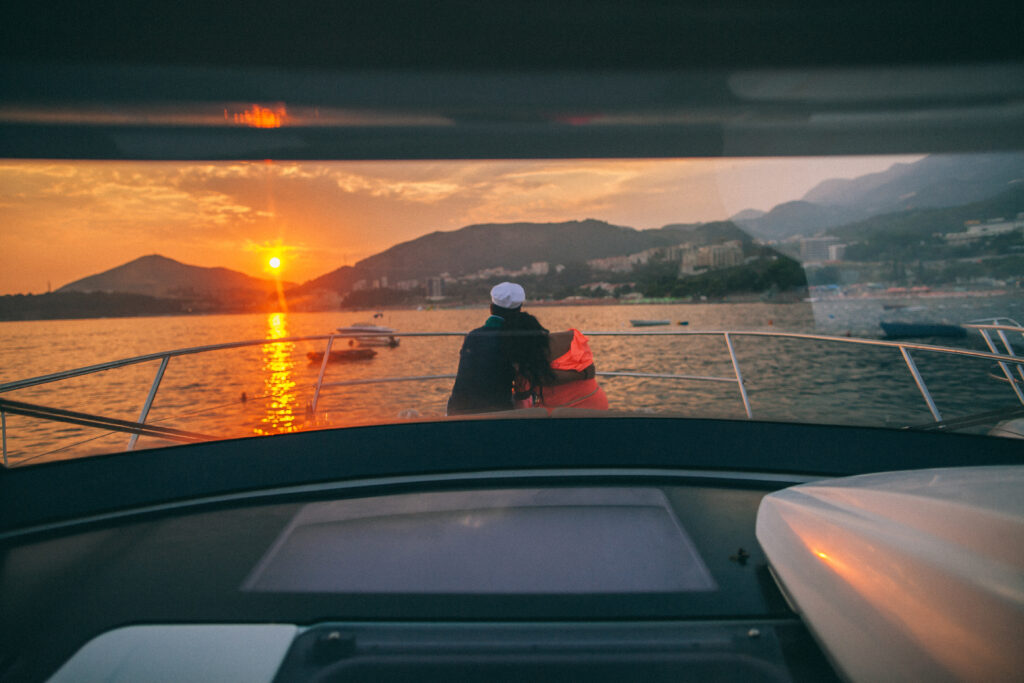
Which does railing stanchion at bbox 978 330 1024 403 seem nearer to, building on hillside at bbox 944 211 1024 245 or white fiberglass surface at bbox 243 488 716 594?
building on hillside at bbox 944 211 1024 245

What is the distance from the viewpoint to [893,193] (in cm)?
173

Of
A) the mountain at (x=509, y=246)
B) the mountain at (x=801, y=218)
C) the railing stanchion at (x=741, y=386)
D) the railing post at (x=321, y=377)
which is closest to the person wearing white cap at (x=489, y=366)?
the mountain at (x=509, y=246)

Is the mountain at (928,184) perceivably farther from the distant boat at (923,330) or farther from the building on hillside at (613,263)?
the building on hillside at (613,263)

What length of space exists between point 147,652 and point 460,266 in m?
1.45

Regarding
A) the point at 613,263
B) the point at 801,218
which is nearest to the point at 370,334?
the point at 613,263

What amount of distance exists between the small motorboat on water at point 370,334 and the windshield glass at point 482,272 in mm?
30

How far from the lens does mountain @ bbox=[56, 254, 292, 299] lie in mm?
1747

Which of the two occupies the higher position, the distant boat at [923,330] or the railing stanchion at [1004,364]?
the distant boat at [923,330]

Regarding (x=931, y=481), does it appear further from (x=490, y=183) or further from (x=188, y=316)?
(x=188, y=316)

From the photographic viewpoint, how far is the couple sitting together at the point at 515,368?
1905 mm

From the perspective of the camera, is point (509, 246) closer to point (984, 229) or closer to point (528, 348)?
point (528, 348)

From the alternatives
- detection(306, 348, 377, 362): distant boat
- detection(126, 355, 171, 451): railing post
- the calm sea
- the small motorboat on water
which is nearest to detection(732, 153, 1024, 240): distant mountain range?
the calm sea

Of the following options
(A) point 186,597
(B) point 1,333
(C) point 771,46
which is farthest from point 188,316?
(C) point 771,46

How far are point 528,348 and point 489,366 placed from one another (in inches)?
6.7
